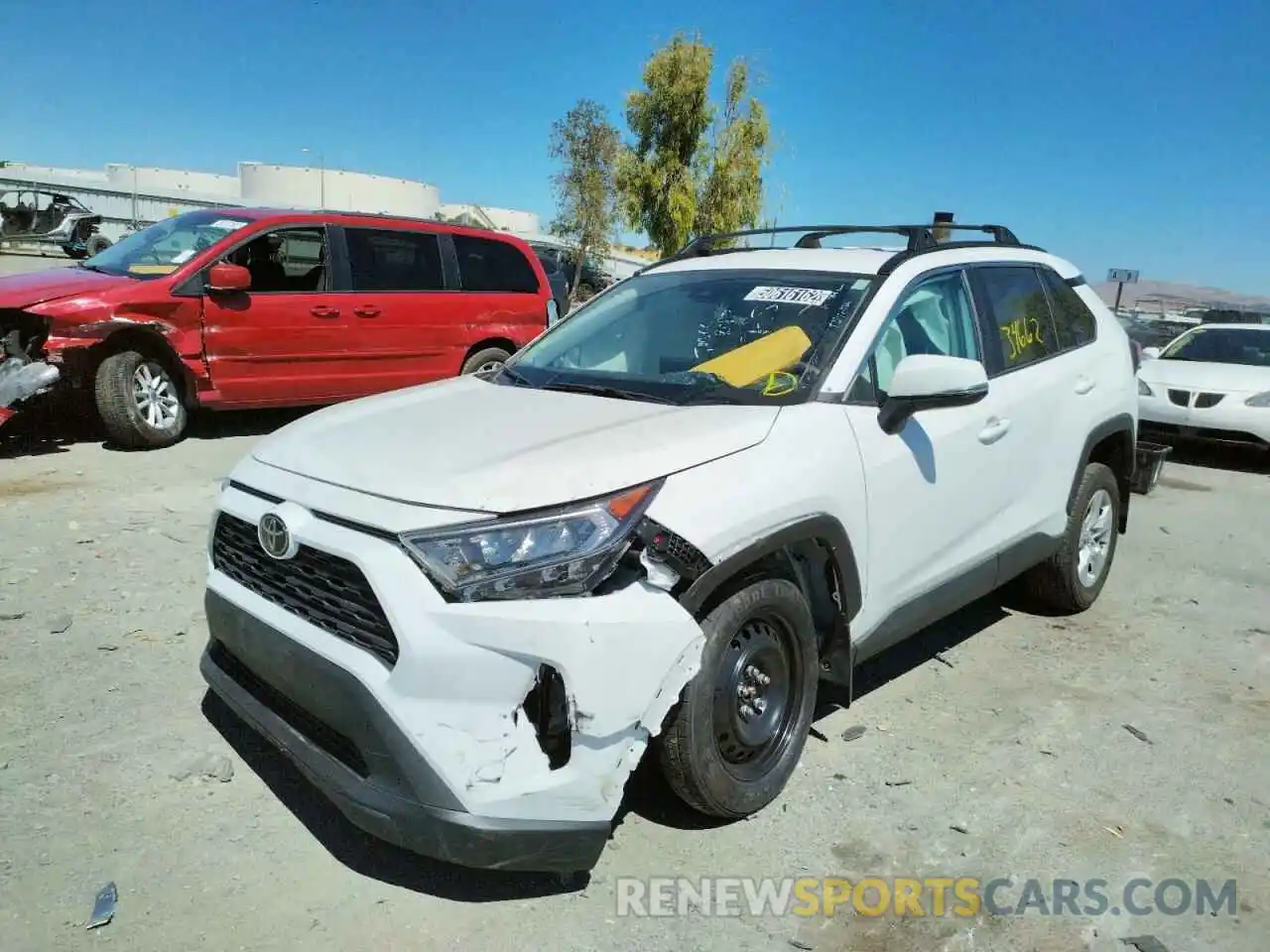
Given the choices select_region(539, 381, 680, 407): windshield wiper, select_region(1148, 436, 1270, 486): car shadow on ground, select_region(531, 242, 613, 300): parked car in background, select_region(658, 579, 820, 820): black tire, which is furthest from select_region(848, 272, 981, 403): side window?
select_region(531, 242, 613, 300): parked car in background

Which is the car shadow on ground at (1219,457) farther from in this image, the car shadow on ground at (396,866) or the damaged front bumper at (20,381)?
the damaged front bumper at (20,381)

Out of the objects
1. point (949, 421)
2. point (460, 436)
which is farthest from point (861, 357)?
point (460, 436)

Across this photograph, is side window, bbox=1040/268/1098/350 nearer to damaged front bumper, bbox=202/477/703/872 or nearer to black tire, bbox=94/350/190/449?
damaged front bumper, bbox=202/477/703/872

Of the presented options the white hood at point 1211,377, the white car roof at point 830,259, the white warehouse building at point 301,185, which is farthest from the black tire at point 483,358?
the white warehouse building at point 301,185

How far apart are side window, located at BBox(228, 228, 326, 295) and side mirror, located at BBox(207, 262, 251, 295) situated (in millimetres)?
367

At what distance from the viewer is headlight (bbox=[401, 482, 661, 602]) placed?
7.42 feet

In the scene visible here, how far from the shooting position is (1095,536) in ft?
15.9

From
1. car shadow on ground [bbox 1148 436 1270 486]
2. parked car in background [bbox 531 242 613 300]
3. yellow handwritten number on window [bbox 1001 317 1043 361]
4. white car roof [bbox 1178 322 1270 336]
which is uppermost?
parked car in background [bbox 531 242 613 300]

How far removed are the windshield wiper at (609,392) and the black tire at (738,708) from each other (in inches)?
29.3

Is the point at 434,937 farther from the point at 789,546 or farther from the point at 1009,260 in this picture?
the point at 1009,260

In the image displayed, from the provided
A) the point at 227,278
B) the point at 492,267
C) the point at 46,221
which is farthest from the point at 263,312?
the point at 46,221

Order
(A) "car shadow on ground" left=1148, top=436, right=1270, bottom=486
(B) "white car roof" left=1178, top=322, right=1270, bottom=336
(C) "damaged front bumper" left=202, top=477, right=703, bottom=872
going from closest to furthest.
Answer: (C) "damaged front bumper" left=202, top=477, right=703, bottom=872 → (A) "car shadow on ground" left=1148, top=436, right=1270, bottom=486 → (B) "white car roof" left=1178, top=322, right=1270, bottom=336

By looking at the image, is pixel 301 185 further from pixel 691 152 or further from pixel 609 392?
pixel 609 392

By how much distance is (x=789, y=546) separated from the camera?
286 centimetres
